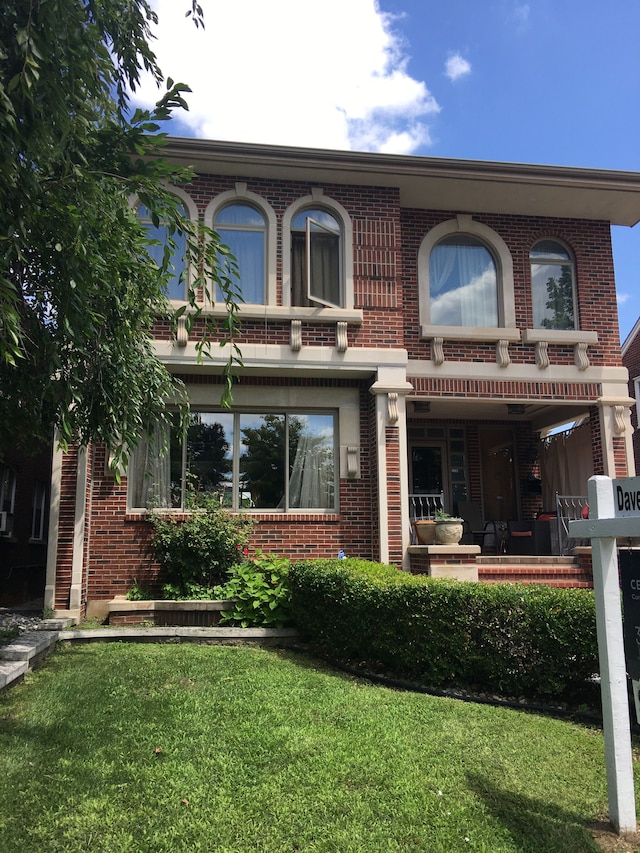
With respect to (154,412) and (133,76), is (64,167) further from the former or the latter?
(154,412)

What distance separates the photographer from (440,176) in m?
9.52

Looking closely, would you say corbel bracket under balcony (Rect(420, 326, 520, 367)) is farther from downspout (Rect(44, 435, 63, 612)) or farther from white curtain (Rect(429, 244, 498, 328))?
downspout (Rect(44, 435, 63, 612))

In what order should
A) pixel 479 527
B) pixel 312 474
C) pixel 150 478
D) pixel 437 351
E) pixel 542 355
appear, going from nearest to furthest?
pixel 150 478, pixel 312 474, pixel 437 351, pixel 542 355, pixel 479 527

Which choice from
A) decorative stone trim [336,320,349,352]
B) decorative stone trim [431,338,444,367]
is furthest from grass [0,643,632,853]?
decorative stone trim [431,338,444,367]

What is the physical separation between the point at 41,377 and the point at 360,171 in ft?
20.1

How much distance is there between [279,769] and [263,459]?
6.14 metres

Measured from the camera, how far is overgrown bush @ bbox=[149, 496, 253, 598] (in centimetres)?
837

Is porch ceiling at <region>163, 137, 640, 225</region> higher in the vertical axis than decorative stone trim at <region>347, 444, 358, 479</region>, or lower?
higher

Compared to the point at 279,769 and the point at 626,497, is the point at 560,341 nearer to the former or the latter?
the point at 626,497

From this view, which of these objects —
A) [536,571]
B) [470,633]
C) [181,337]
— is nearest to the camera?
[470,633]

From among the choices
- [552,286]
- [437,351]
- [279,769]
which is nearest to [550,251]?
[552,286]

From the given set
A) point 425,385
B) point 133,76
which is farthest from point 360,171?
point 133,76

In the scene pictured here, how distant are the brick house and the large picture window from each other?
22mm

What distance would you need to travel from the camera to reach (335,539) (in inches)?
366
